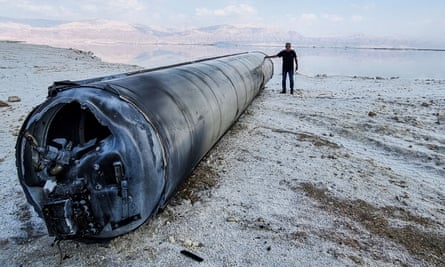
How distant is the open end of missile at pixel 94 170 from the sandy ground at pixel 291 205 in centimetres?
39

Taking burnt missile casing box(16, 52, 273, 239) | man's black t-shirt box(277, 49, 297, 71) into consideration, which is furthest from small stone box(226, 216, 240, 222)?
man's black t-shirt box(277, 49, 297, 71)

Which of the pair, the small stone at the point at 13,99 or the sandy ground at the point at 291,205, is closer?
the sandy ground at the point at 291,205

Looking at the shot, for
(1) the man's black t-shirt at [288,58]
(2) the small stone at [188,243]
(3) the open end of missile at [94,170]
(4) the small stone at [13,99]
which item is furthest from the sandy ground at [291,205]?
(1) the man's black t-shirt at [288,58]

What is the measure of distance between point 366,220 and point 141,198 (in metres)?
2.07

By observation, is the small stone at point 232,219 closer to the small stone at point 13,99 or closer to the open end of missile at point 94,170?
the open end of missile at point 94,170

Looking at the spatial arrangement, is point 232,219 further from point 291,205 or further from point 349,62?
point 349,62

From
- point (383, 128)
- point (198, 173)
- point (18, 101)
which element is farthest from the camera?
point (18, 101)

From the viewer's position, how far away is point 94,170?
232 cm

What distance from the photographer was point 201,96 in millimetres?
3641

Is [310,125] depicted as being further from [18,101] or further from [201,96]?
[18,101]

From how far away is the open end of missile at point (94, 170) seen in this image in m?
2.30

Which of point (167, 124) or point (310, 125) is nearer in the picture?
point (167, 124)

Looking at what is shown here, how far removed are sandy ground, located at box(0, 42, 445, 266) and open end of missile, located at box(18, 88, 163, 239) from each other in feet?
1.28

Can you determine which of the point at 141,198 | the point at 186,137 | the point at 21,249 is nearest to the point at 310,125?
the point at 186,137
